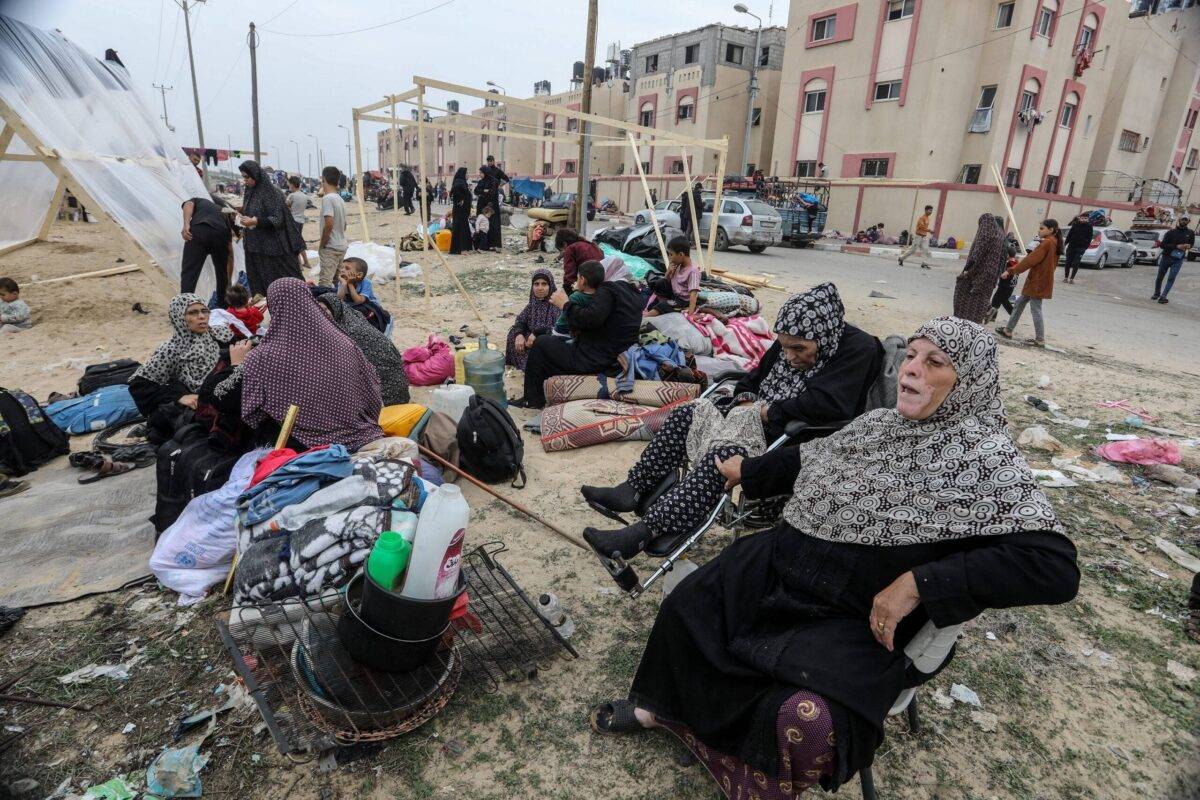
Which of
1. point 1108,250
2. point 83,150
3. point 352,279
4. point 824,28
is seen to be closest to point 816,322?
point 352,279

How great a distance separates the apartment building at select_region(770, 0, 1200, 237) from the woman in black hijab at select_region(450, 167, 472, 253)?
1574 centimetres

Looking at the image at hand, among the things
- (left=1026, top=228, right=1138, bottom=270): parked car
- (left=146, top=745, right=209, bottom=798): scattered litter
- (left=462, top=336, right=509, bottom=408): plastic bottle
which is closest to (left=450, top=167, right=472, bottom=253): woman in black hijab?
(left=462, top=336, right=509, bottom=408): plastic bottle

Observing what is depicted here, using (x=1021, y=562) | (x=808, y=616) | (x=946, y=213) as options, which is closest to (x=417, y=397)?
(x=808, y=616)

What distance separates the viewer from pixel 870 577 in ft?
6.15

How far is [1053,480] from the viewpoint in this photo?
419cm

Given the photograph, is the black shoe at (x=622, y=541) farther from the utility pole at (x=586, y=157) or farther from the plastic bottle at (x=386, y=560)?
the utility pole at (x=586, y=157)

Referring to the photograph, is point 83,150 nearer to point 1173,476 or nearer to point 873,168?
point 1173,476

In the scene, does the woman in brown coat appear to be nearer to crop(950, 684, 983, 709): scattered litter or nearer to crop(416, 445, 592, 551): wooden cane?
crop(950, 684, 983, 709): scattered litter

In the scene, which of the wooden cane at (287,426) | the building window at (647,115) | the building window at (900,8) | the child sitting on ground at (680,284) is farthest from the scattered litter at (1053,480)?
the building window at (647,115)

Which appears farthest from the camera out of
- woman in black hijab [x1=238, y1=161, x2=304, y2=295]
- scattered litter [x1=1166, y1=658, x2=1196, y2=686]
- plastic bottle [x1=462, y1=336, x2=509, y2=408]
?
woman in black hijab [x1=238, y1=161, x2=304, y2=295]

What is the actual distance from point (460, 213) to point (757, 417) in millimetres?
11417

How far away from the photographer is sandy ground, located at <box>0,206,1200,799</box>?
2.04 meters

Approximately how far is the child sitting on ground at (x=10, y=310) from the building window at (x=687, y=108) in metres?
29.8

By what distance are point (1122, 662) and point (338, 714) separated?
3.10 m
